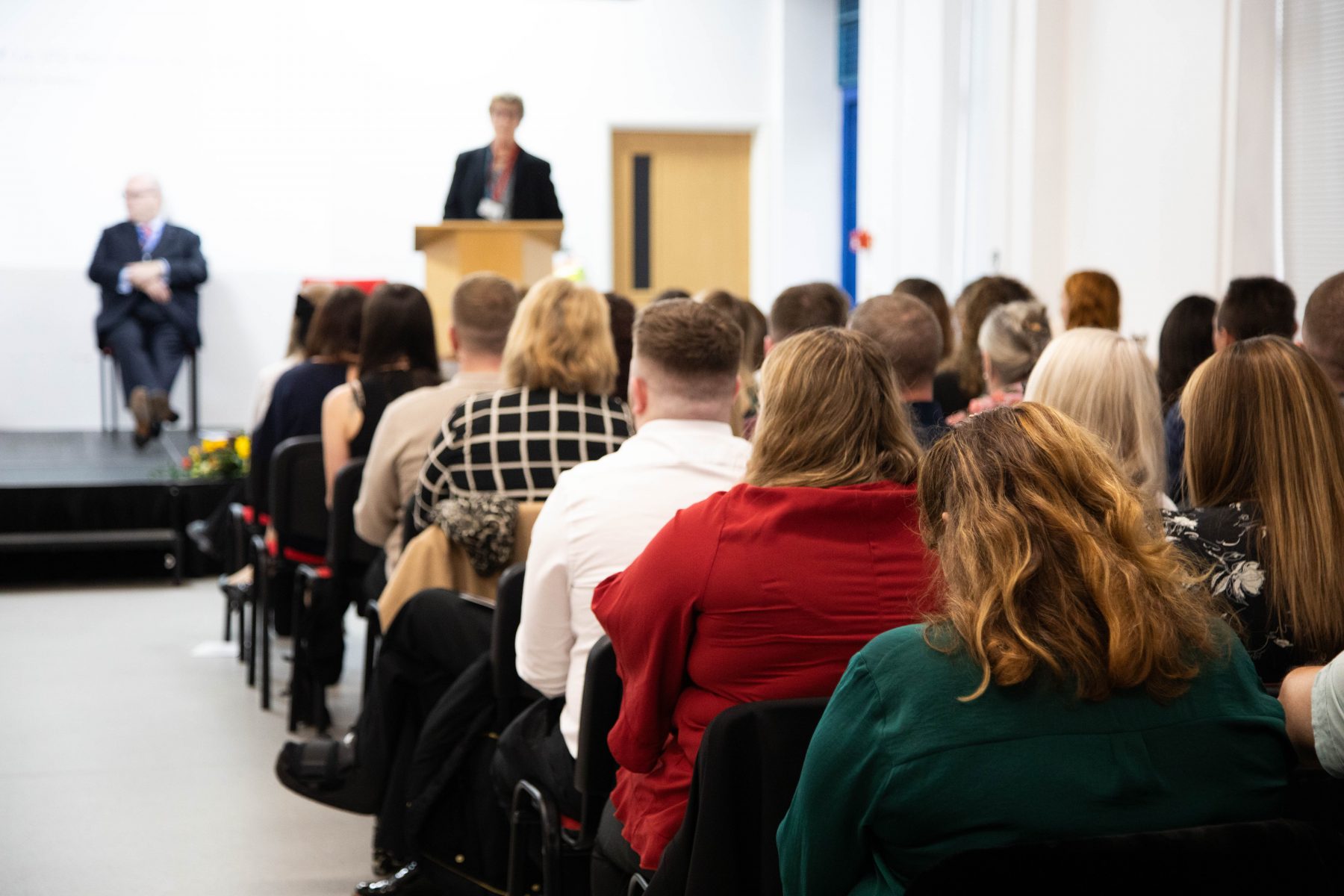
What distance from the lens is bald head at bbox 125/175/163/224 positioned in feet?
29.8

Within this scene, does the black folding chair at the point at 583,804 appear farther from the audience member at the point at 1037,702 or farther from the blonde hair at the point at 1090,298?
the blonde hair at the point at 1090,298

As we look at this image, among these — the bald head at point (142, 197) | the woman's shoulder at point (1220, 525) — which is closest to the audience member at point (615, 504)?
the woman's shoulder at point (1220, 525)

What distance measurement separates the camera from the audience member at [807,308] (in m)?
4.04

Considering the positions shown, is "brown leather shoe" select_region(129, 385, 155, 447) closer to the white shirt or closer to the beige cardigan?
the beige cardigan

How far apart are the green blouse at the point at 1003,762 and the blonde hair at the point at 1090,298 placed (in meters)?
3.38

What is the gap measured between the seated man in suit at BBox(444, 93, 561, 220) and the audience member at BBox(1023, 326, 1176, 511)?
13.1 ft

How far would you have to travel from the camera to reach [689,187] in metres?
11.0

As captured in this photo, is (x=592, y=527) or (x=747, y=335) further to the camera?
(x=747, y=335)

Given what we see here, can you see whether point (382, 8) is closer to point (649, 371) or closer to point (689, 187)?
point (689, 187)

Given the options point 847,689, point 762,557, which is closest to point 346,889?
point 762,557

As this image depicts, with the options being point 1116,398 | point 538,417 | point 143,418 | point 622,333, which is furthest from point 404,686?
point 143,418

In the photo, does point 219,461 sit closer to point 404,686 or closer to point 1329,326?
point 404,686

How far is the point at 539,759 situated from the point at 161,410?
6892 millimetres

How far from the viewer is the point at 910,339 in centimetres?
327
